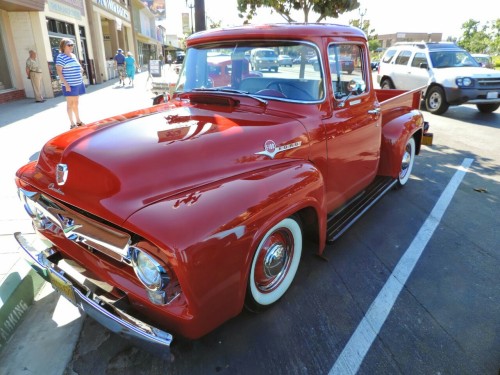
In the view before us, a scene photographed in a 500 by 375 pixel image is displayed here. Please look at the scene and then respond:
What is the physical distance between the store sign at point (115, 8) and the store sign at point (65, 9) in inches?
116

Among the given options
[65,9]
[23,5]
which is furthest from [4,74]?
[65,9]

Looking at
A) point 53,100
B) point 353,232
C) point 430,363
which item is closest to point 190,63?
point 353,232

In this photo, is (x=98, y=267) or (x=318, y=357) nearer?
(x=98, y=267)

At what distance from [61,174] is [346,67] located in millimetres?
2582

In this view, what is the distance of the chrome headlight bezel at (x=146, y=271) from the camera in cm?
178

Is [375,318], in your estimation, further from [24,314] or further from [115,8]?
[115,8]

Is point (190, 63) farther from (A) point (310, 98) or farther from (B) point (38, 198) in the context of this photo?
(B) point (38, 198)

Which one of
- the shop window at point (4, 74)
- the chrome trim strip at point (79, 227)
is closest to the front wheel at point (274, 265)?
the chrome trim strip at point (79, 227)

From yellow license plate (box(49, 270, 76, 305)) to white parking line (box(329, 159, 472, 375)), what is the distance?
1.64 metres

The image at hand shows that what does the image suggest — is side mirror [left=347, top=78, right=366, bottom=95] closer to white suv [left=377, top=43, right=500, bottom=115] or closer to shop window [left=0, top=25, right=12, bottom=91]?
white suv [left=377, top=43, right=500, bottom=115]

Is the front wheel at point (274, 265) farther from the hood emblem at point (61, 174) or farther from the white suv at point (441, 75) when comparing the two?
the white suv at point (441, 75)

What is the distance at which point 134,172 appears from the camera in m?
2.02

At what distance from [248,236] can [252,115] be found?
1135 millimetres

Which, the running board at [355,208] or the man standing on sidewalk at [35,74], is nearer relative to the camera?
the running board at [355,208]
